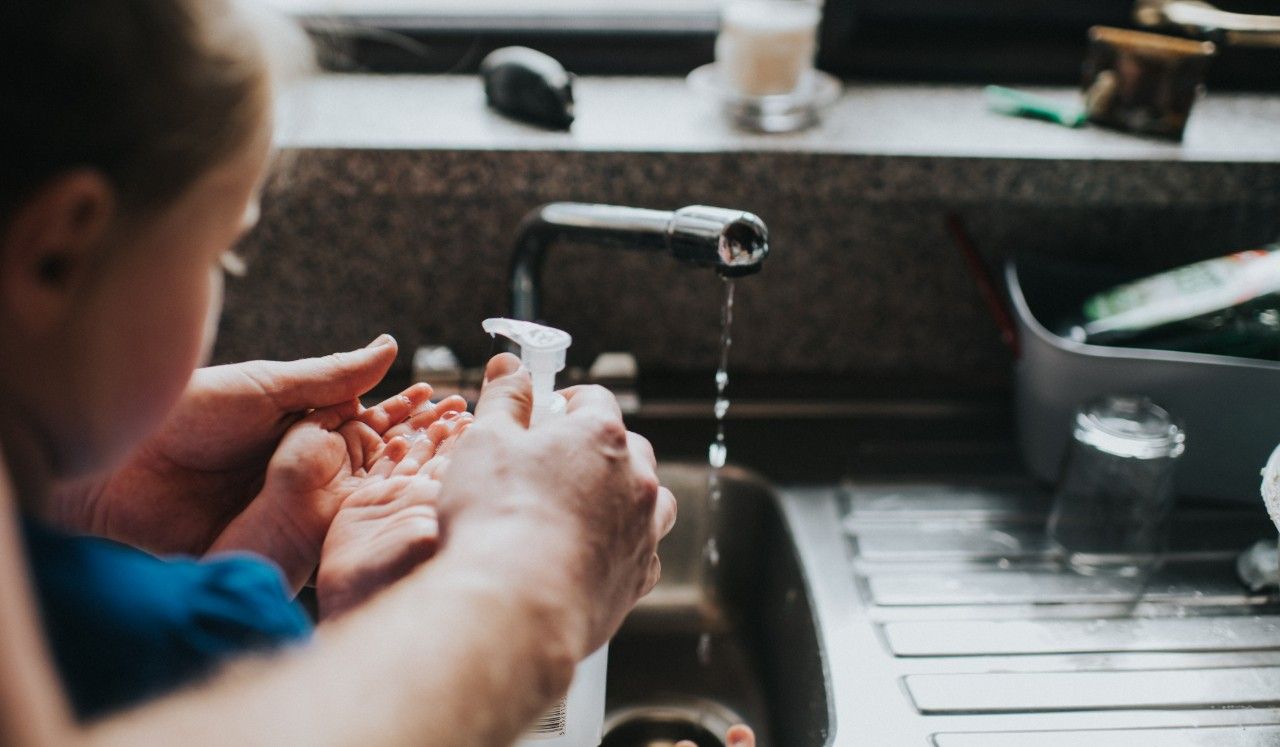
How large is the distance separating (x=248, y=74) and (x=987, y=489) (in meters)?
0.78

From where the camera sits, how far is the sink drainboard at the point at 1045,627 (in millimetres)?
721

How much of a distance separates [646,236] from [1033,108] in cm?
51

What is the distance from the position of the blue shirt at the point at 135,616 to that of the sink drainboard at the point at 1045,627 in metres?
0.48

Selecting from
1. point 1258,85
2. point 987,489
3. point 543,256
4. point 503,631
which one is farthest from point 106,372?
point 1258,85

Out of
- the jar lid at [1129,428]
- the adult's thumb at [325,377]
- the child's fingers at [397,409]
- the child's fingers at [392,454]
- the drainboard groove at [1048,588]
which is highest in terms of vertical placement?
the adult's thumb at [325,377]

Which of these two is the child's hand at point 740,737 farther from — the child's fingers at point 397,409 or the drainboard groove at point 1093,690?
the child's fingers at point 397,409

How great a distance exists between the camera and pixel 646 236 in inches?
29.2

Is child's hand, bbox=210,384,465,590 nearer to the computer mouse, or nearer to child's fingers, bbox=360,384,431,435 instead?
child's fingers, bbox=360,384,431,435

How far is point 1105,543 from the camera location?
0.89m

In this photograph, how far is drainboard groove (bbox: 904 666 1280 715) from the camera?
730 mm

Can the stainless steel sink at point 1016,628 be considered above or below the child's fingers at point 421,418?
below

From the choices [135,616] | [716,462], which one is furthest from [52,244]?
[716,462]

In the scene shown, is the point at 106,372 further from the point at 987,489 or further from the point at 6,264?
the point at 987,489

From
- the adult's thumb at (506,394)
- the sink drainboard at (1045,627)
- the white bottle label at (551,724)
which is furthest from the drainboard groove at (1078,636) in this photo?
the adult's thumb at (506,394)
